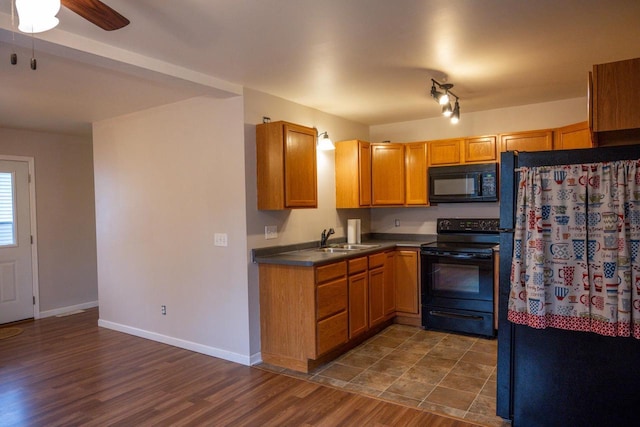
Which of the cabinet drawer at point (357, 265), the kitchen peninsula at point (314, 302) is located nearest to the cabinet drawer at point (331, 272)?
the kitchen peninsula at point (314, 302)

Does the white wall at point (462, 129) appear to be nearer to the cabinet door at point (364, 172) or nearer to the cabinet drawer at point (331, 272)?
the cabinet door at point (364, 172)

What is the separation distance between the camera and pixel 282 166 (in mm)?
3566

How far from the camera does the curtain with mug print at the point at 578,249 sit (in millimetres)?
2027

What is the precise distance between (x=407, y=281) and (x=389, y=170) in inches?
53.0

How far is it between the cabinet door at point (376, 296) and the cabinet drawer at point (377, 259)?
51 millimetres

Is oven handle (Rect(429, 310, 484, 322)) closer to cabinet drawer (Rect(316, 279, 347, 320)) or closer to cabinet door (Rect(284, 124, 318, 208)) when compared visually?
cabinet drawer (Rect(316, 279, 347, 320))

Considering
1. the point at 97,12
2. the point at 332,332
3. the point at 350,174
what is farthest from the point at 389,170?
the point at 97,12

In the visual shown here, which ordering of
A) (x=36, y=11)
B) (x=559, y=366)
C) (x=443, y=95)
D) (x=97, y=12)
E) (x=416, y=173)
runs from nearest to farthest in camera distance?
1. (x=36, y=11)
2. (x=97, y=12)
3. (x=559, y=366)
4. (x=443, y=95)
5. (x=416, y=173)

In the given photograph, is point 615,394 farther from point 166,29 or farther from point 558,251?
point 166,29

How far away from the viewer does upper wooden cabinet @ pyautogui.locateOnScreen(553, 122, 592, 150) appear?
3895 mm

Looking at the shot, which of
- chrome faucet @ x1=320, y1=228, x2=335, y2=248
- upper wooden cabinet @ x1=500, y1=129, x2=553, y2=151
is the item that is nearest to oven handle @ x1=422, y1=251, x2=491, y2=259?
chrome faucet @ x1=320, y1=228, x2=335, y2=248

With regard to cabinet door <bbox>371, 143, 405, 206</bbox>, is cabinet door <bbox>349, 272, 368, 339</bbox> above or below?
below

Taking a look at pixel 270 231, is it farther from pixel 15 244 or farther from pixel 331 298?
pixel 15 244

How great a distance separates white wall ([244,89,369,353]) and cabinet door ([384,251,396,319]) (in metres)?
0.67
